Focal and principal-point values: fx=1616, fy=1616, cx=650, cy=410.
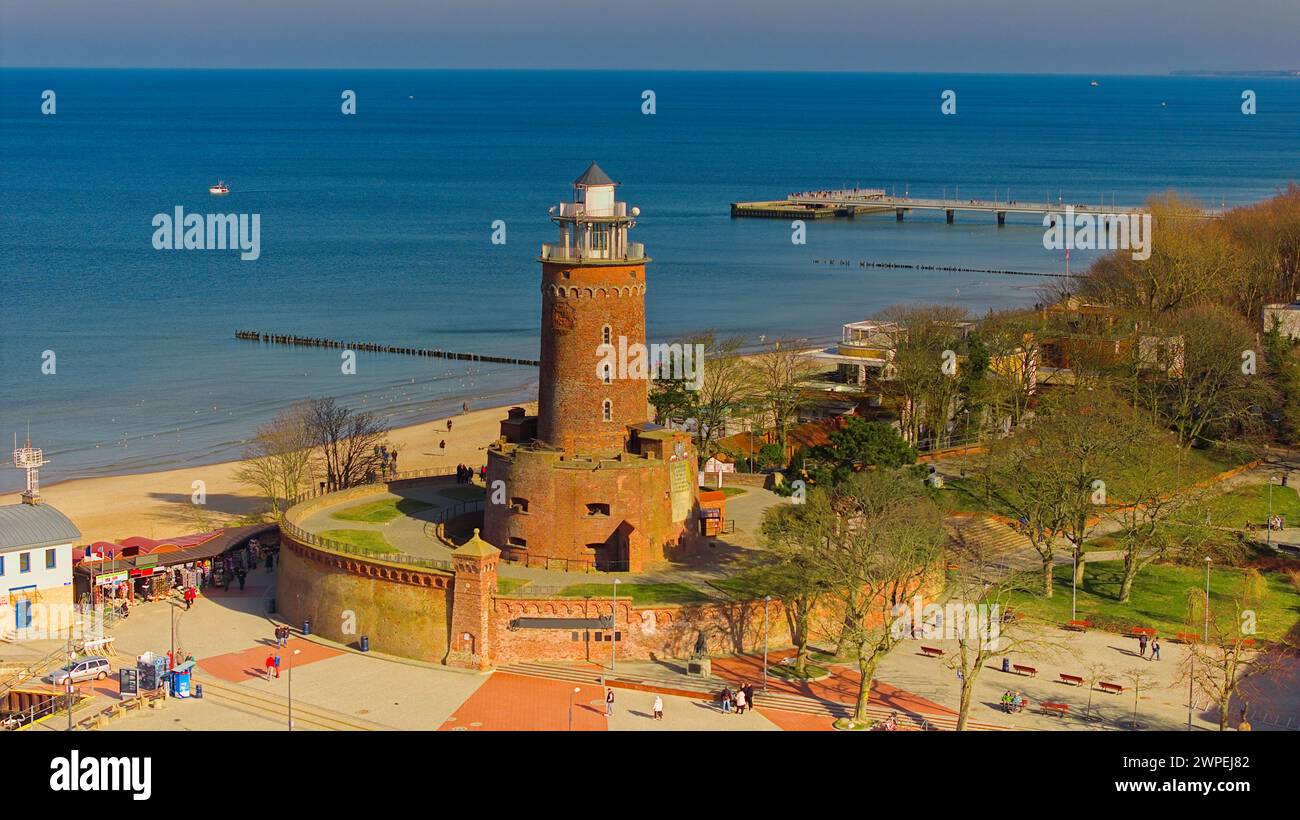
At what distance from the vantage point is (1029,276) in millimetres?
157125

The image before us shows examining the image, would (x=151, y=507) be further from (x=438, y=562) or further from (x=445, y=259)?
(x=445, y=259)

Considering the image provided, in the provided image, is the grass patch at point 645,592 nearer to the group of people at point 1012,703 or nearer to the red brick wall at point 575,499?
the red brick wall at point 575,499

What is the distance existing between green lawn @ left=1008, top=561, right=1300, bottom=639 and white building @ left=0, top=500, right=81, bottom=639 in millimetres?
31912

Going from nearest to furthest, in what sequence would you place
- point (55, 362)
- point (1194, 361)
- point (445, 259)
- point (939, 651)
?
point (939, 651)
point (1194, 361)
point (55, 362)
point (445, 259)

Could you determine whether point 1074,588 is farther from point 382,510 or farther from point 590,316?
point 382,510

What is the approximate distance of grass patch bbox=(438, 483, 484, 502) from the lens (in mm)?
62719

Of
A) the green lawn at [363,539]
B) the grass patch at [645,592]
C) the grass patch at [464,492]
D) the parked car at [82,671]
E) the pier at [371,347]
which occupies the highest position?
the pier at [371,347]

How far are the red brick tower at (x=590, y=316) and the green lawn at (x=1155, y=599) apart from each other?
15133 millimetres

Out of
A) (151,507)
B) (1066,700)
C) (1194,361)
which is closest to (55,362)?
(151,507)

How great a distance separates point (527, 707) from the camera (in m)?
47.1

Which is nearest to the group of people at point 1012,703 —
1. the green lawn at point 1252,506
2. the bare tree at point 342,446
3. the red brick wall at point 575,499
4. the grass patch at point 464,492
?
the red brick wall at point 575,499

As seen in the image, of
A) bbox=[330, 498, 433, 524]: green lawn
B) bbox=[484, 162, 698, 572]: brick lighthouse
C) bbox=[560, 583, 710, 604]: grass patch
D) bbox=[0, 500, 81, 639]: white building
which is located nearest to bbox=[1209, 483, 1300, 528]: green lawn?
bbox=[484, 162, 698, 572]: brick lighthouse

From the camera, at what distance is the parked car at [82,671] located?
4803 centimetres

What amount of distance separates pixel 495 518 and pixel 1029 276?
363 feet
